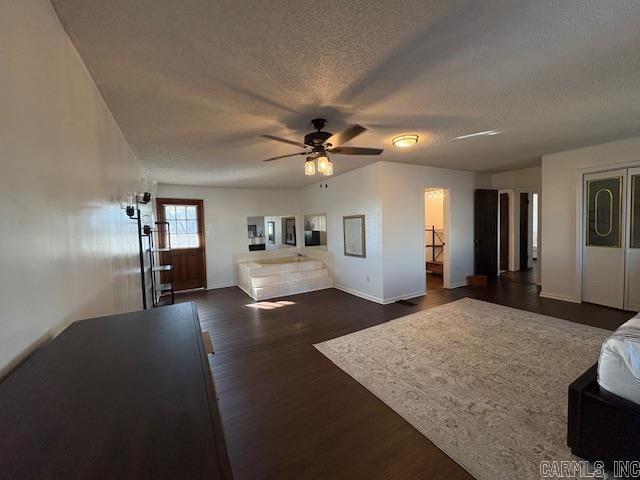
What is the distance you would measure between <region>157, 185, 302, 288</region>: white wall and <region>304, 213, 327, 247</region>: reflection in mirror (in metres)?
0.98

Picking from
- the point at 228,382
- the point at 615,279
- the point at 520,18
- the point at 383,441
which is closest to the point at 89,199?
the point at 228,382

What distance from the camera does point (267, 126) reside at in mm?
2674

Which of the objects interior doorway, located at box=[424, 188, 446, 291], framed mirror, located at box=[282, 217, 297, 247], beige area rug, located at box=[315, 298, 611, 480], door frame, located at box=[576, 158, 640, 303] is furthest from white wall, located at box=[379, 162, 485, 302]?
framed mirror, located at box=[282, 217, 297, 247]

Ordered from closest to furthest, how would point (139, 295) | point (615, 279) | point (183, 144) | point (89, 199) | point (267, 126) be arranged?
point (89, 199) < point (267, 126) < point (183, 144) < point (139, 295) < point (615, 279)

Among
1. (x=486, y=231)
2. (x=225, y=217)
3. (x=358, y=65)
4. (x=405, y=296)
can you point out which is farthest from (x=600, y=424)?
(x=225, y=217)

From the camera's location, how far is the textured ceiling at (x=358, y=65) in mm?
1341

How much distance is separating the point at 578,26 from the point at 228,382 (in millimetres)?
3439

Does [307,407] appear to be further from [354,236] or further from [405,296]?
[354,236]

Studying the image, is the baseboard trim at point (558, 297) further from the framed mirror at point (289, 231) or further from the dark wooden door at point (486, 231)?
the framed mirror at point (289, 231)

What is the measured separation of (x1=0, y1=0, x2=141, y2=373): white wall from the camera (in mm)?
846

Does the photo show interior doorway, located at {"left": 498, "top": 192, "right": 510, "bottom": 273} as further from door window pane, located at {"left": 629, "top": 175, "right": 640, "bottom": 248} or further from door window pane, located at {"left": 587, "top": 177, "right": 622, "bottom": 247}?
door window pane, located at {"left": 629, "top": 175, "right": 640, "bottom": 248}

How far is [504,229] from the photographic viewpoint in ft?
23.4

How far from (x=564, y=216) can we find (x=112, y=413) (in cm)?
582

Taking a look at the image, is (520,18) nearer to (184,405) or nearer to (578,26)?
(578,26)
